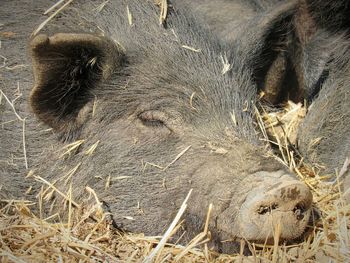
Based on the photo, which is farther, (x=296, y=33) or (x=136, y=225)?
(x=296, y=33)

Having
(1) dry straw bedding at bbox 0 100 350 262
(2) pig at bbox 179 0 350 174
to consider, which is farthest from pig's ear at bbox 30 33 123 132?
(2) pig at bbox 179 0 350 174

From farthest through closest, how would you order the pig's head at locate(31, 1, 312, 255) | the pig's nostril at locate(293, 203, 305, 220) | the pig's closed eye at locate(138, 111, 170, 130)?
the pig's closed eye at locate(138, 111, 170, 130) → the pig's head at locate(31, 1, 312, 255) → the pig's nostril at locate(293, 203, 305, 220)

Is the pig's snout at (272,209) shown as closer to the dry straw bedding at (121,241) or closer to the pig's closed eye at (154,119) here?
the dry straw bedding at (121,241)

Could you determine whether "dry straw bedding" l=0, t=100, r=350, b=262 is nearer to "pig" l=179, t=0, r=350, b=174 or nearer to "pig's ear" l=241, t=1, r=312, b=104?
"pig" l=179, t=0, r=350, b=174

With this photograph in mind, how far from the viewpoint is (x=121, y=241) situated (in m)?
4.20

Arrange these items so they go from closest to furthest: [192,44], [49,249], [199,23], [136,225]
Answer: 1. [49,249]
2. [136,225]
3. [192,44]
4. [199,23]

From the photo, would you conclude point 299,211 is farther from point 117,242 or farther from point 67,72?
point 67,72

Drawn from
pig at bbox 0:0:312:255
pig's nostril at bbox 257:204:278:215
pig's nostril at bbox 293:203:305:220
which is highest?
pig at bbox 0:0:312:255

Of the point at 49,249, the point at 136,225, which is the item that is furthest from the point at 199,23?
the point at 49,249

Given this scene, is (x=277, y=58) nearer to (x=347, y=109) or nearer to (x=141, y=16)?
(x=347, y=109)

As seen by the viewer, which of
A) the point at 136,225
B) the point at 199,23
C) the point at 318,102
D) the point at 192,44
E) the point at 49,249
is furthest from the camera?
the point at 318,102

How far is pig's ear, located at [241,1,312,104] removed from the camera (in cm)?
509

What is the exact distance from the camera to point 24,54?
15.9 feet

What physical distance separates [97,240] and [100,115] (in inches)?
35.2
